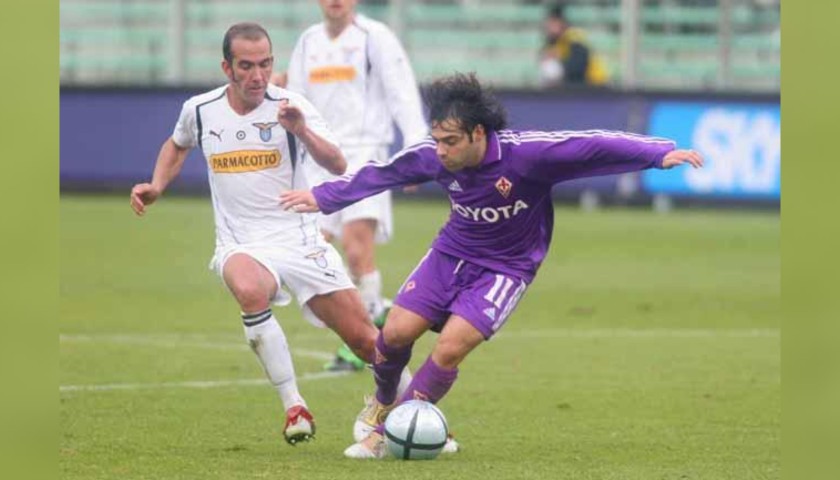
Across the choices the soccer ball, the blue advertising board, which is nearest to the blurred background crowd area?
the blue advertising board

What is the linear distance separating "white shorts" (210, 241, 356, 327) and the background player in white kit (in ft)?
10.3

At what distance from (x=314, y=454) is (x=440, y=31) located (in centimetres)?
2374

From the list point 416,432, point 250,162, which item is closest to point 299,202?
point 250,162

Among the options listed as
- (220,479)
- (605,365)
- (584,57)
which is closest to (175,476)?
(220,479)

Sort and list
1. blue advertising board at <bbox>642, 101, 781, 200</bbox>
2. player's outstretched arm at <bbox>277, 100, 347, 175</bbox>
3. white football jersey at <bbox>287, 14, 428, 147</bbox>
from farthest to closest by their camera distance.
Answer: blue advertising board at <bbox>642, 101, 781, 200</bbox>, white football jersey at <bbox>287, 14, 428, 147</bbox>, player's outstretched arm at <bbox>277, 100, 347, 175</bbox>

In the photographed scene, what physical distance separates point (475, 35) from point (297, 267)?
76.2ft

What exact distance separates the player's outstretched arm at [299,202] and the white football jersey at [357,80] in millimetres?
3743

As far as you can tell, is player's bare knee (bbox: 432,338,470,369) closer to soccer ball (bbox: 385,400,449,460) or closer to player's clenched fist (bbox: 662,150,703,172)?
soccer ball (bbox: 385,400,449,460)

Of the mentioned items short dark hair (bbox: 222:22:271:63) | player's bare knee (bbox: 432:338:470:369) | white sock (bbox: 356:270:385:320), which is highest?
short dark hair (bbox: 222:22:271:63)

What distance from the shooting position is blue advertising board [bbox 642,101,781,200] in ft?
81.5

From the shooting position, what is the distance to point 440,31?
102 ft

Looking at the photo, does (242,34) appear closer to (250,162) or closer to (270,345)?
(250,162)

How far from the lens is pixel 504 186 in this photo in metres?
7.80

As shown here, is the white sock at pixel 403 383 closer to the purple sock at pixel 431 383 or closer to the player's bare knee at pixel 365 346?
the player's bare knee at pixel 365 346
